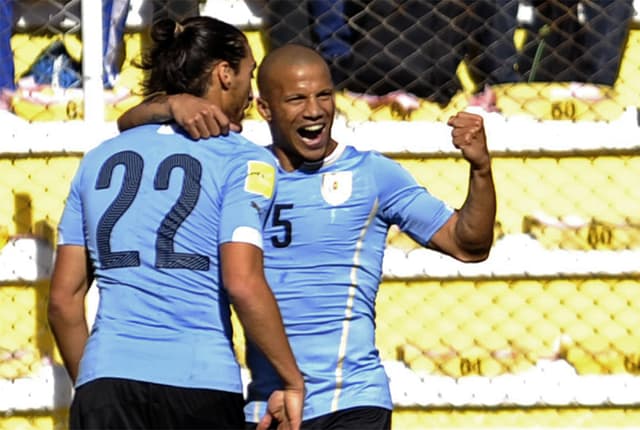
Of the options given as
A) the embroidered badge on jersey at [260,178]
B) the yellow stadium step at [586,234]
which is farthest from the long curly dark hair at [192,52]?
the yellow stadium step at [586,234]

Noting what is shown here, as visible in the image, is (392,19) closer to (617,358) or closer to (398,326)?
(398,326)

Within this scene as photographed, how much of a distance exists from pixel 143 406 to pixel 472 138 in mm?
1086

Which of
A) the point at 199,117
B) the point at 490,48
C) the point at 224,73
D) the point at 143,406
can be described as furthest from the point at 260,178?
the point at 490,48

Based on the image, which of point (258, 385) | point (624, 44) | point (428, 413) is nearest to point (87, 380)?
point (258, 385)

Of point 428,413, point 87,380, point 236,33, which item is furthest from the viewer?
point 428,413

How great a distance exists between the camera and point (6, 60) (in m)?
5.40

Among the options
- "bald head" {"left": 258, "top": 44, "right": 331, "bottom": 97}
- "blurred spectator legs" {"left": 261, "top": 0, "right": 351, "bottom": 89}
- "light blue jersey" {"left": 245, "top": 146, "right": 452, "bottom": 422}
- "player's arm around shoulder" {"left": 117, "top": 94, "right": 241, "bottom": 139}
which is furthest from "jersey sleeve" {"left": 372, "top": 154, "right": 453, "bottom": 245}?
"blurred spectator legs" {"left": 261, "top": 0, "right": 351, "bottom": 89}

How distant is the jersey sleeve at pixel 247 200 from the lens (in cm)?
321

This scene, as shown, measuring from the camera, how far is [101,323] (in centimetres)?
327

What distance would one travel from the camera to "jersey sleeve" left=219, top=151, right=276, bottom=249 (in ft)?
10.5

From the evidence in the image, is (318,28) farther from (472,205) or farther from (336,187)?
(472,205)

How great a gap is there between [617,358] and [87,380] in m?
2.74

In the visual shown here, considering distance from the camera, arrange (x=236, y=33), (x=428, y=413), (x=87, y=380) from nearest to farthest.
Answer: (x=87, y=380) → (x=236, y=33) → (x=428, y=413)

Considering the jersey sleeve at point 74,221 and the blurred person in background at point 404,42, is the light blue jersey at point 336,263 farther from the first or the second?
the blurred person in background at point 404,42
